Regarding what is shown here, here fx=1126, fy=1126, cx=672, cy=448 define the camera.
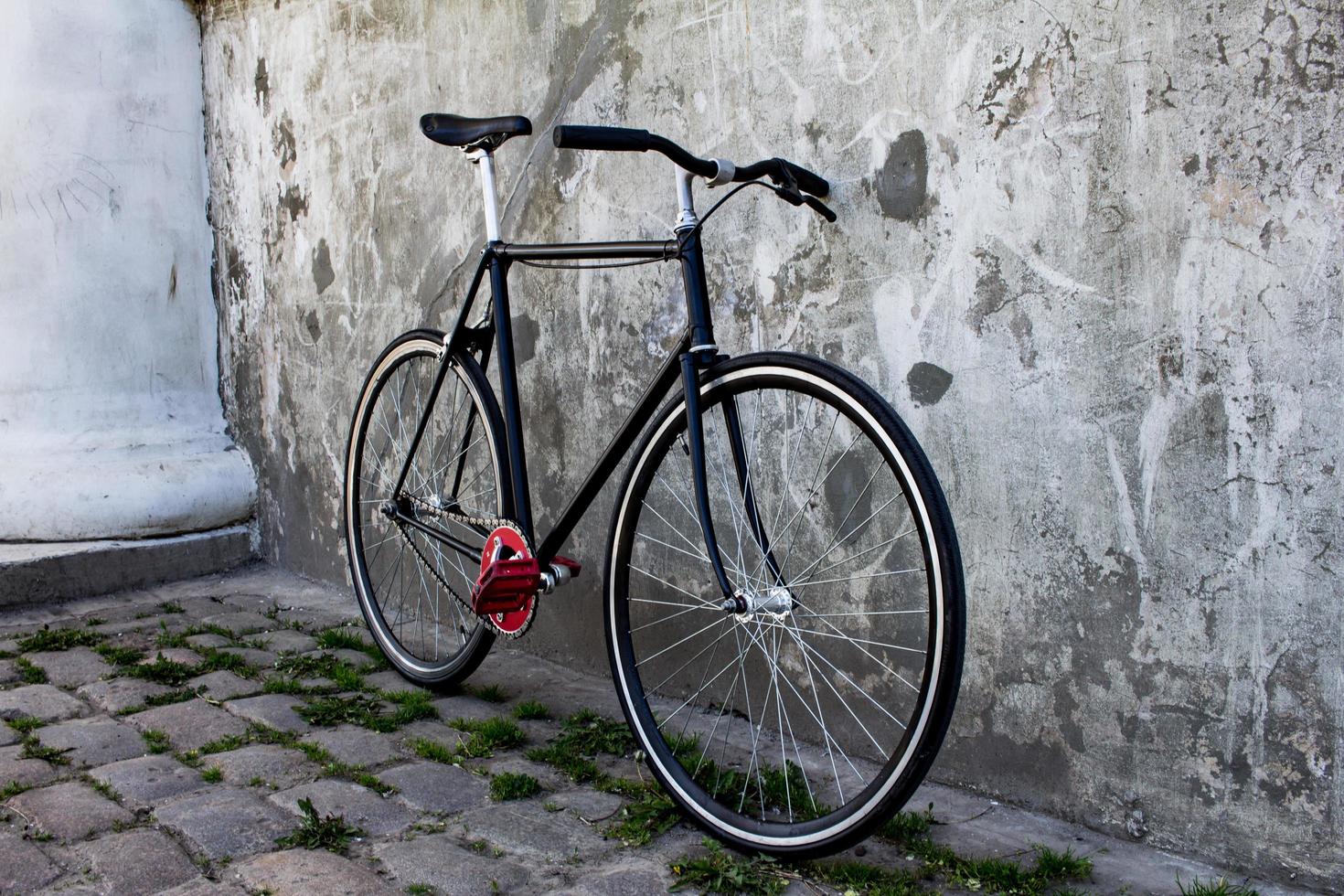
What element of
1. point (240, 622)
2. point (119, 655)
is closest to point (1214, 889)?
point (119, 655)

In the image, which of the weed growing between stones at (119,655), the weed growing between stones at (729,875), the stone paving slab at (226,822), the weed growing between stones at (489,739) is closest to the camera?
the weed growing between stones at (729,875)

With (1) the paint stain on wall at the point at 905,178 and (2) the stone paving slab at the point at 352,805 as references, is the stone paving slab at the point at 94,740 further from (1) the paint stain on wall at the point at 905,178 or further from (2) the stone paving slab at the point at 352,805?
(1) the paint stain on wall at the point at 905,178

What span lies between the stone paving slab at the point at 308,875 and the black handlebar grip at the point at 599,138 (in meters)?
1.51

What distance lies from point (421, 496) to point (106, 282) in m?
2.35

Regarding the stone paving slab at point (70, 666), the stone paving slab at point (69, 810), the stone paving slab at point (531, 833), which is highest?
the stone paving slab at point (70, 666)

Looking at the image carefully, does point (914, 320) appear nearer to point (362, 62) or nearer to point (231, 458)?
point (362, 62)

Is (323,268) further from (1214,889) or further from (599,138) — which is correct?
(1214,889)

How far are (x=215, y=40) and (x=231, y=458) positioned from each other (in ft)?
6.29

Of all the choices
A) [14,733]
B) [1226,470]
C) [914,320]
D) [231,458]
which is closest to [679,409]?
[914,320]

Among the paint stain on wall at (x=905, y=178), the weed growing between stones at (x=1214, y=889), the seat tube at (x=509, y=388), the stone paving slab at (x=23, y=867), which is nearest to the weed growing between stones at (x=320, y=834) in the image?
the stone paving slab at (x=23, y=867)

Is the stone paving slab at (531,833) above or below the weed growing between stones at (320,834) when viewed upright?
below

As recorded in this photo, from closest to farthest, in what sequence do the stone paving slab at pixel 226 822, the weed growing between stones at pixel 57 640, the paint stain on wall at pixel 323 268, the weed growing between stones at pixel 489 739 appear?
the stone paving slab at pixel 226 822 → the weed growing between stones at pixel 489 739 → the weed growing between stones at pixel 57 640 → the paint stain on wall at pixel 323 268

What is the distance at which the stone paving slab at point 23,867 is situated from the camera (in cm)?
219

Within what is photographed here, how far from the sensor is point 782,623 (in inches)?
93.0
